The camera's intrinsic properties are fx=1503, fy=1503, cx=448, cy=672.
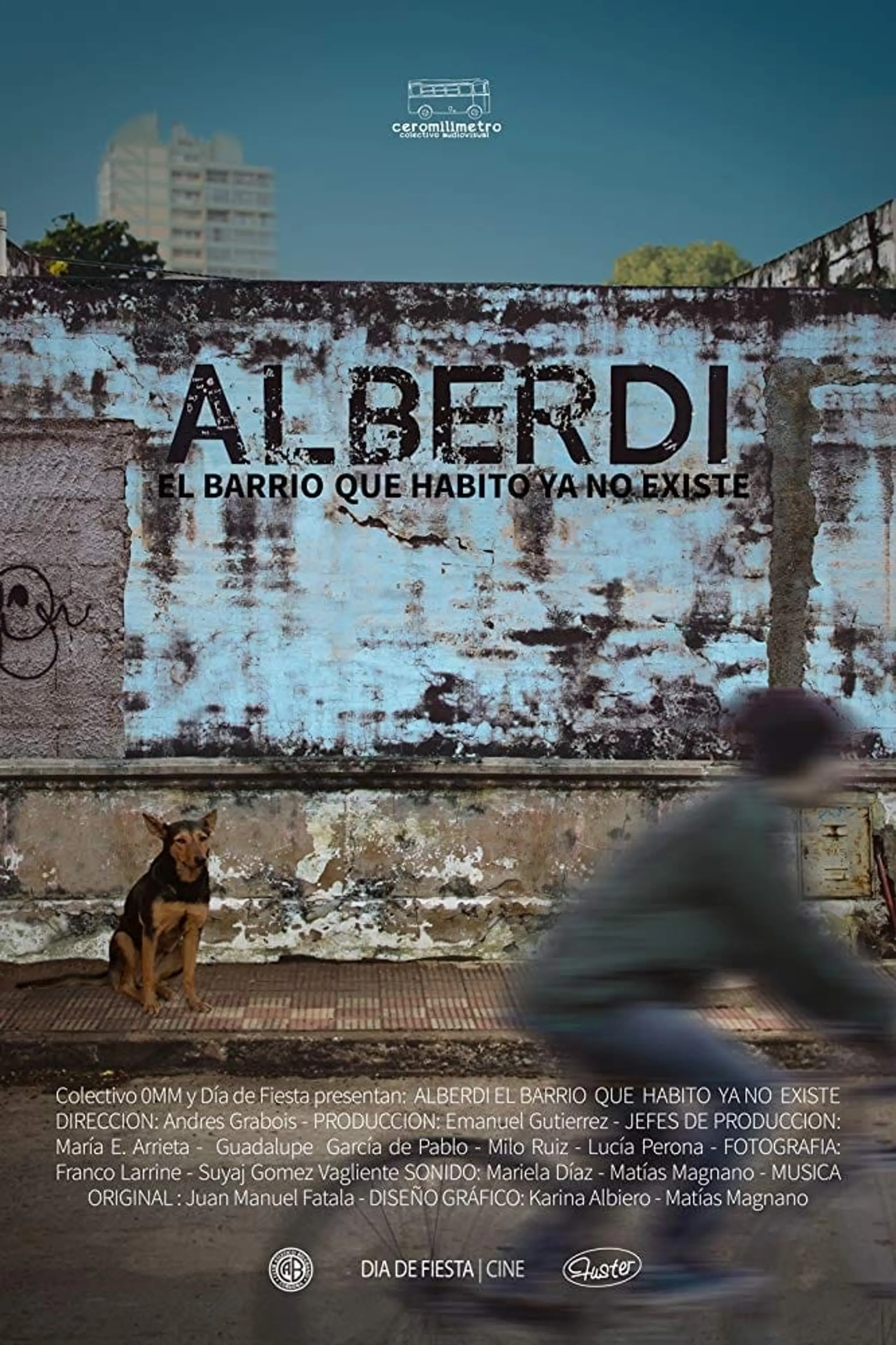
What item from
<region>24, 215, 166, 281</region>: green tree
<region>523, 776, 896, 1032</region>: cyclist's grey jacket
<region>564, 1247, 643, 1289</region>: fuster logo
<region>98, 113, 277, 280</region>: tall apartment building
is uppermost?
<region>98, 113, 277, 280</region>: tall apartment building

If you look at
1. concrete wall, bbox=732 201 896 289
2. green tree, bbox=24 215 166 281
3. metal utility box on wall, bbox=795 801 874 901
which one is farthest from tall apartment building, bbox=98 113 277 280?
metal utility box on wall, bbox=795 801 874 901

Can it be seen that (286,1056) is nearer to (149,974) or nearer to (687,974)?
(149,974)

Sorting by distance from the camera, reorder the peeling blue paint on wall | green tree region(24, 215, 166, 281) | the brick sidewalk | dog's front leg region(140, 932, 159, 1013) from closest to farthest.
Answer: the brick sidewalk < dog's front leg region(140, 932, 159, 1013) < the peeling blue paint on wall < green tree region(24, 215, 166, 281)

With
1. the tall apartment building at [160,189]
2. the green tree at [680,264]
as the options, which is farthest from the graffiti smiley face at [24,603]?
the tall apartment building at [160,189]

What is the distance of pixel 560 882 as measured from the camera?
8969 mm

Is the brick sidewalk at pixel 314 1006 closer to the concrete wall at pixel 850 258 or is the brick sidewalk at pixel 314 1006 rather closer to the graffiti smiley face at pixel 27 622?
the graffiti smiley face at pixel 27 622

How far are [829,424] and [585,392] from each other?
4.87 ft

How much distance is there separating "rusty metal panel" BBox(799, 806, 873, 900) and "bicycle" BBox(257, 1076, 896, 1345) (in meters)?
4.64

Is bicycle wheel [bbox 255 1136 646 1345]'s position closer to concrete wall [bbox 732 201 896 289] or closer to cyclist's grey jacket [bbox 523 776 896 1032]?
cyclist's grey jacket [bbox 523 776 896 1032]

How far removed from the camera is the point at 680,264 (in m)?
98.2

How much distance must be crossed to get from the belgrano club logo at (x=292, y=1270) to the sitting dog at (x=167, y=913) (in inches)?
139

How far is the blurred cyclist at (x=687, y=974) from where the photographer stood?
376 cm

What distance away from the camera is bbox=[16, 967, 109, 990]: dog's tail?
8367 mm

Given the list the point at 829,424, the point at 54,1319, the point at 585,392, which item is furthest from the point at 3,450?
the point at 54,1319
